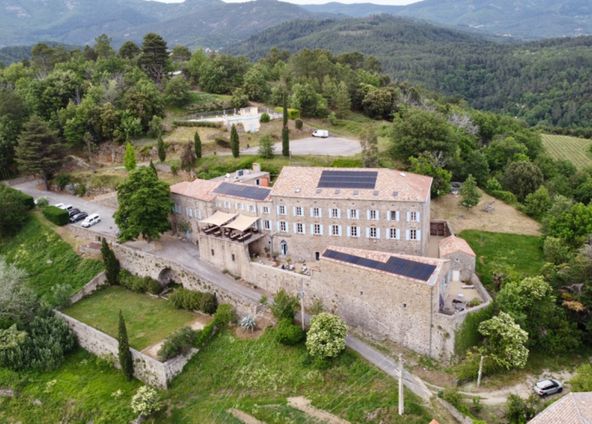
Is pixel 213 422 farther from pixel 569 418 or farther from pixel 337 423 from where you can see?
pixel 569 418

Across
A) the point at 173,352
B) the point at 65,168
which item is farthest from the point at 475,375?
the point at 65,168

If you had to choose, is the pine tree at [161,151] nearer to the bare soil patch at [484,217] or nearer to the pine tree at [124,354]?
the pine tree at [124,354]

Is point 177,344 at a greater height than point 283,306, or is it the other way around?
point 283,306

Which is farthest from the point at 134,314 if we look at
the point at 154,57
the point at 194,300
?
the point at 154,57

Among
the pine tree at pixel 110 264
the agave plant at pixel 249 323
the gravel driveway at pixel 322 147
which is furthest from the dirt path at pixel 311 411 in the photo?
the gravel driveway at pixel 322 147

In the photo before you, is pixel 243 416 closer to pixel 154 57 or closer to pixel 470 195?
pixel 470 195
